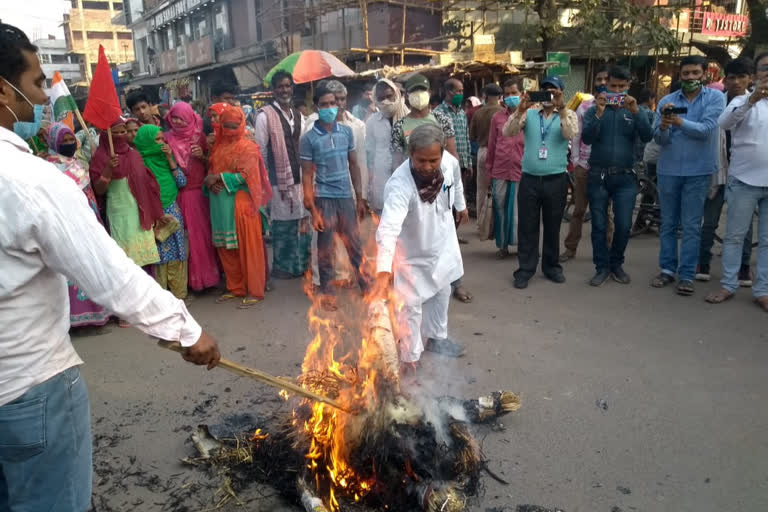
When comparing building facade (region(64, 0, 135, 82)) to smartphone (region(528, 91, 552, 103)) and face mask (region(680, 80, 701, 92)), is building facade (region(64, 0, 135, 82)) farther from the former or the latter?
face mask (region(680, 80, 701, 92))

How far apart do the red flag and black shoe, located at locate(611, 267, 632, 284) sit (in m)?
5.14

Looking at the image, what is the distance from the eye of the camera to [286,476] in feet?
9.66

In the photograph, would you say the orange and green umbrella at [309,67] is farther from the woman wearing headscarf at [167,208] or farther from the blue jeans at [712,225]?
the blue jeans at [712,225]

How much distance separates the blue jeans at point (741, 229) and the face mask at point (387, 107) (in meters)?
3.30

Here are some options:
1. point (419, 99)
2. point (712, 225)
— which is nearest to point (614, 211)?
point (712, 225)

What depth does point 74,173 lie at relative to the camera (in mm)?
4840

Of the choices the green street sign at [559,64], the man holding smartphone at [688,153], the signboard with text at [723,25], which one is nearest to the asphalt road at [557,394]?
the man holding smartphone at [688,153]

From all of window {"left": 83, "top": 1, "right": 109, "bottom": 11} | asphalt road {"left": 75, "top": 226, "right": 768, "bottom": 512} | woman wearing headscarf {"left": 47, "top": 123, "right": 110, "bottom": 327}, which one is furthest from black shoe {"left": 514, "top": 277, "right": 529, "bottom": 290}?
window {"left": 83, "top": 1, "right": 109, "bottom": 11}

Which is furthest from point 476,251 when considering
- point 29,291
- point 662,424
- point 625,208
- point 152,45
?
point 152,45

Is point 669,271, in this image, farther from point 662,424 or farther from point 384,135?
point 384,135

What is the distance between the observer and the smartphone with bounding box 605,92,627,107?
556 cm

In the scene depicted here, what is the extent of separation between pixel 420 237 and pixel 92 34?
65.3m

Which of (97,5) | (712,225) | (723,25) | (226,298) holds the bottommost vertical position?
(226,298)

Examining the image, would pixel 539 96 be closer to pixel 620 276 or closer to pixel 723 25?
pixel 620 276
